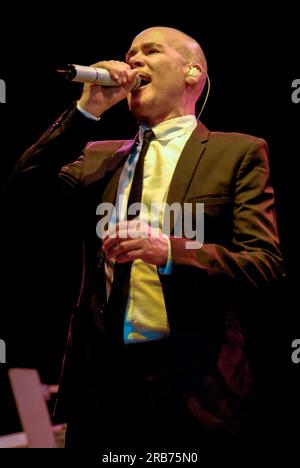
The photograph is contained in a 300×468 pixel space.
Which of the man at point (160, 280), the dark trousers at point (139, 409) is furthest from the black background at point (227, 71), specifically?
the dark trousers at point (139, 409)

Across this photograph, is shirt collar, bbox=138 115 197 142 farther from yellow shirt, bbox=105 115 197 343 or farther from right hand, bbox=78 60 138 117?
right hand, bbox=78 60 138 117

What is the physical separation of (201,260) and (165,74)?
72 cm

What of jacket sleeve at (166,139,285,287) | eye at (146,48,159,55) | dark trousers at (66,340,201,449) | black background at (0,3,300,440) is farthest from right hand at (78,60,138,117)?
black background at (0,3,300,440)

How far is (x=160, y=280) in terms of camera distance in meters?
1.51

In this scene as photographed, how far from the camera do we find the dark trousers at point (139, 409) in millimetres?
1496

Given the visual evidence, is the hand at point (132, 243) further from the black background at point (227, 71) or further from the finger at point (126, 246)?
the black background at point (227, 71)

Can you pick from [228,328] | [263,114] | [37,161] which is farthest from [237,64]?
[228,328]

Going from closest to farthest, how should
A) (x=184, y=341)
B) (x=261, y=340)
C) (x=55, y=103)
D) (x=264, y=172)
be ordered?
1. (x=184, y=341)
2. (x=264, y=172)
3. (x=261, y=340)
4. (x=55, y=103)

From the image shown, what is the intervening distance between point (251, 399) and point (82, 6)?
1887 mm

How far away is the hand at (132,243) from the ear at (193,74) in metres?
0.74

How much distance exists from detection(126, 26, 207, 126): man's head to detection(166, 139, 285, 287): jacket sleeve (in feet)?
1.10

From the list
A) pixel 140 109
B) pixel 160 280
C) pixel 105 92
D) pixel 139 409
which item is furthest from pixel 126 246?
pixel 140 109

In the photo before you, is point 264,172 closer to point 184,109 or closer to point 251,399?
point 184,109

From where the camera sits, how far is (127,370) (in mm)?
1546
